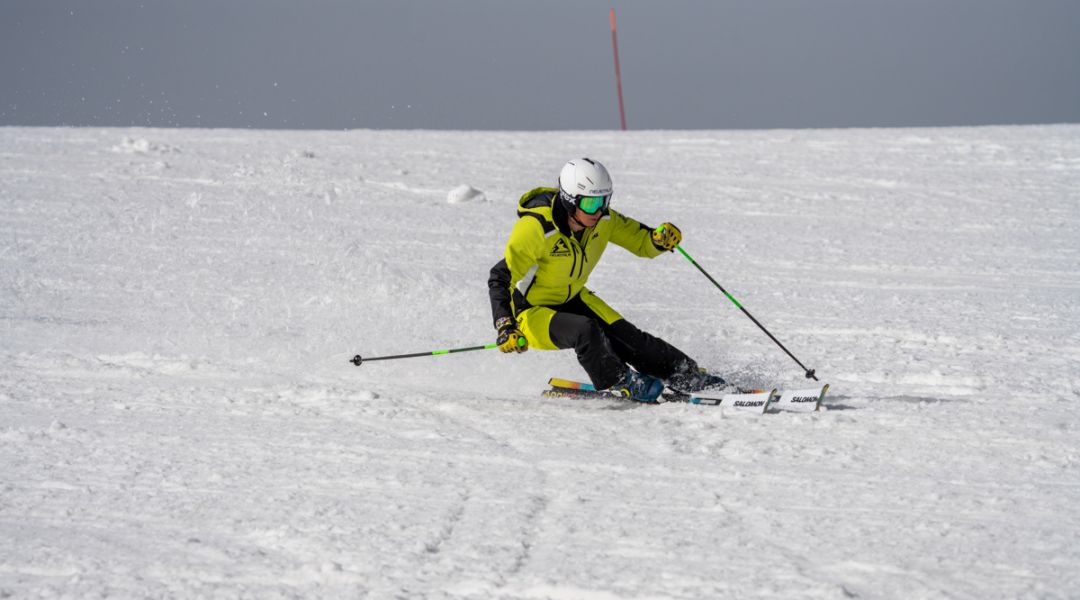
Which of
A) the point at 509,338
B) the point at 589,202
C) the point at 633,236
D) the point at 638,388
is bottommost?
the point at 638,388

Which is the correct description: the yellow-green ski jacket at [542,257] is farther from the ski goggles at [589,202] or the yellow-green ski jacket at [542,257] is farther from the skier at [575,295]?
the ski goggles at [589,202]

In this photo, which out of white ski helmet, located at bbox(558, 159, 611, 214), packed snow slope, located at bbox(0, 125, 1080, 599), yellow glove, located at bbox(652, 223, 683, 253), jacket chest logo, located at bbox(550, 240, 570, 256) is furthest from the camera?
yellow glove, located at bbox(652, 223, 683, 253)

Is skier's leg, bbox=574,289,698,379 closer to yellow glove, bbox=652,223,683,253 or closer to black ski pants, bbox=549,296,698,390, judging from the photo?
black ski pants, bbox=549,296,698,390

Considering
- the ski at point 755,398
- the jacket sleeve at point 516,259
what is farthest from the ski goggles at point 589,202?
the ski at point 755,398

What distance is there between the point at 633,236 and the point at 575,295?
50cm

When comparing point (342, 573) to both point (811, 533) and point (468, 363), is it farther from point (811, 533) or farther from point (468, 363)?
point (468, 363)

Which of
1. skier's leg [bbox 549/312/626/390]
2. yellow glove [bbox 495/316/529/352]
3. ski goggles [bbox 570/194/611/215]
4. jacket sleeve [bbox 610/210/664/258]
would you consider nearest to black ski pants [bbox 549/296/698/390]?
skier's leg [bbox 549/312/626/390]

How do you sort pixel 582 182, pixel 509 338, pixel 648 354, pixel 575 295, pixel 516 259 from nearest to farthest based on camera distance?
1. pixel 509 338
2. pixel 582 182
3. pixel 516 259
4. pixel 648 354
5. pixel 575 295

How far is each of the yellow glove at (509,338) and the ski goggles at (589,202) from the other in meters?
0.72

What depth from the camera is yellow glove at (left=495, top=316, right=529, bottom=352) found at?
5324mm

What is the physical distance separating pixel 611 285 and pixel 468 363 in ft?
8.74

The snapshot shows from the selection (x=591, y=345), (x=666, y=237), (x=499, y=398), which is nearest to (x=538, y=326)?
(x=591, y=345)

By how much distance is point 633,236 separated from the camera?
6168 millimetres

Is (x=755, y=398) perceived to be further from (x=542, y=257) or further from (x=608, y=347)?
(x=542, y=257)
